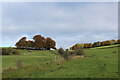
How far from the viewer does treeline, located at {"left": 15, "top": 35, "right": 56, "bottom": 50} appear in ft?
371

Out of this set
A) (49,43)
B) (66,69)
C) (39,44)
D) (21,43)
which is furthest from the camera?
(21,43)

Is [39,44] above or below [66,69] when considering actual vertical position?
above

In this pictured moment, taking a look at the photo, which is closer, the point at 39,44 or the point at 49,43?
the point at 39,44

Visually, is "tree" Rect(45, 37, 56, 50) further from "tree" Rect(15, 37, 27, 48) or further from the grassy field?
the grassy field

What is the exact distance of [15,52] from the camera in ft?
290

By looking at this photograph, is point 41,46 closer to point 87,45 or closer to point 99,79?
point 87,45

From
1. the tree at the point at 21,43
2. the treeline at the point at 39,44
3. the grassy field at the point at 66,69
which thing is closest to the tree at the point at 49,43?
the treeline at the point at 39,44

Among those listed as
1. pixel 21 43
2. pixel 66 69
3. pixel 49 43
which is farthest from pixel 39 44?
pixel 66 69

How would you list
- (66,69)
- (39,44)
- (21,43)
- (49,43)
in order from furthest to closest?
(21,43) → (49,43) → (39,44) → (66,69)

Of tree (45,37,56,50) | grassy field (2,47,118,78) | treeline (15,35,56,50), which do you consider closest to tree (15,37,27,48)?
treeline (15,35,56,50)

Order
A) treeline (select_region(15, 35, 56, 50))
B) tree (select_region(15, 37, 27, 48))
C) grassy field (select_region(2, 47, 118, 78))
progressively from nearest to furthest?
1. grassy field (select_region(2, 47, 118, 78))
2. treeline (select_region(15, 35, 56, 50))
3. tree (select_region(15, 37, 27, 48))

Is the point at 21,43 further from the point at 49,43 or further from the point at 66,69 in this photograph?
the point at 66,69

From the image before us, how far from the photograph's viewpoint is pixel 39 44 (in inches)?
4456

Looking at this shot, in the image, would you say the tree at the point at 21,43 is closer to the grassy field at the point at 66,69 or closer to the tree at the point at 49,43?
the tree at the point at 49,43
